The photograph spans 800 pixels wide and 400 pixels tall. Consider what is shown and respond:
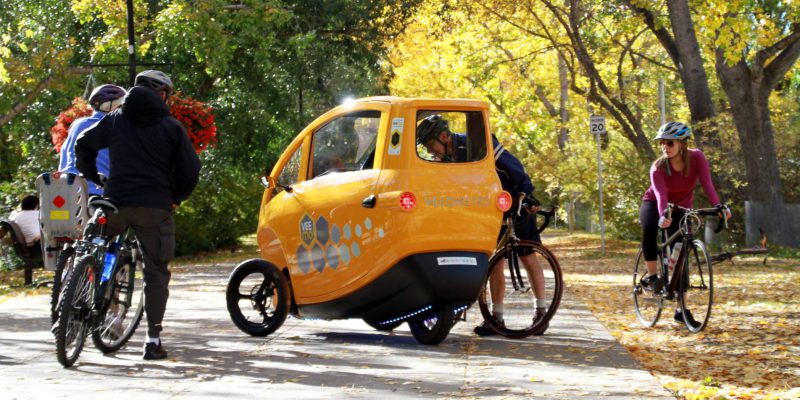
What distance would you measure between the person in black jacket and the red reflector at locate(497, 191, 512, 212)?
7.14ft

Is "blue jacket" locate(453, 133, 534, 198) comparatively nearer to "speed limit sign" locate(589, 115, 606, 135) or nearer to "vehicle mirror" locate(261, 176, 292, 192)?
"vehicle mirror" locate(261, 176, 292, 192)

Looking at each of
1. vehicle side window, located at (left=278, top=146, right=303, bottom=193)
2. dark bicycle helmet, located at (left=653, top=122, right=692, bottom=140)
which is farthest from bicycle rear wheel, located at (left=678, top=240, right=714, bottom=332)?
vehicle side window, located at (left=278, top=146, right=303, bottom=193)

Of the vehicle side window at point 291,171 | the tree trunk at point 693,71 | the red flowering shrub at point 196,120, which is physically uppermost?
the tree trunk at point 693,71

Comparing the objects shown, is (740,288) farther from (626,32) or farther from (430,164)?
(626,32)

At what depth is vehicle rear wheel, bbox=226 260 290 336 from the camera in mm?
9945

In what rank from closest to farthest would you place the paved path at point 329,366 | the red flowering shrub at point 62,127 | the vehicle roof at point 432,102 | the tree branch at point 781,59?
the paved path at point 329,366, the vehicle roof at point 432,102, the red flowering shrub at point 62,127, the tree branch at point 781,59

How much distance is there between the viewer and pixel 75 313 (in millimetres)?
8070

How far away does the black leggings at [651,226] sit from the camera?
10.8 meters

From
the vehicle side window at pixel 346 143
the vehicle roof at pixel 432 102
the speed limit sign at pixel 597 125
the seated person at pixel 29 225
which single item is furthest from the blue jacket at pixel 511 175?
the speed limit sign at pixel 597 125

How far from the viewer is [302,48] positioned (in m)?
26.1

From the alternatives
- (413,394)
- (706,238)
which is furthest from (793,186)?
(413,394)

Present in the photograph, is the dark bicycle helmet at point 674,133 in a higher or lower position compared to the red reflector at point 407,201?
higher

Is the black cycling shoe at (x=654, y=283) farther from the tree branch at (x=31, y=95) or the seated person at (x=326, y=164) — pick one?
the tree branch at (x=31, y=95)

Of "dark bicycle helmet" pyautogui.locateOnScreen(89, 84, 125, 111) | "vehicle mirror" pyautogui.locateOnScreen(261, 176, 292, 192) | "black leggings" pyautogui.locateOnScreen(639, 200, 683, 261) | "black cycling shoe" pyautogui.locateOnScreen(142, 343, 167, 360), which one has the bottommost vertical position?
"black cycling shoe" pyautogui.locateOnScreen(142, 343, 167, 360)
